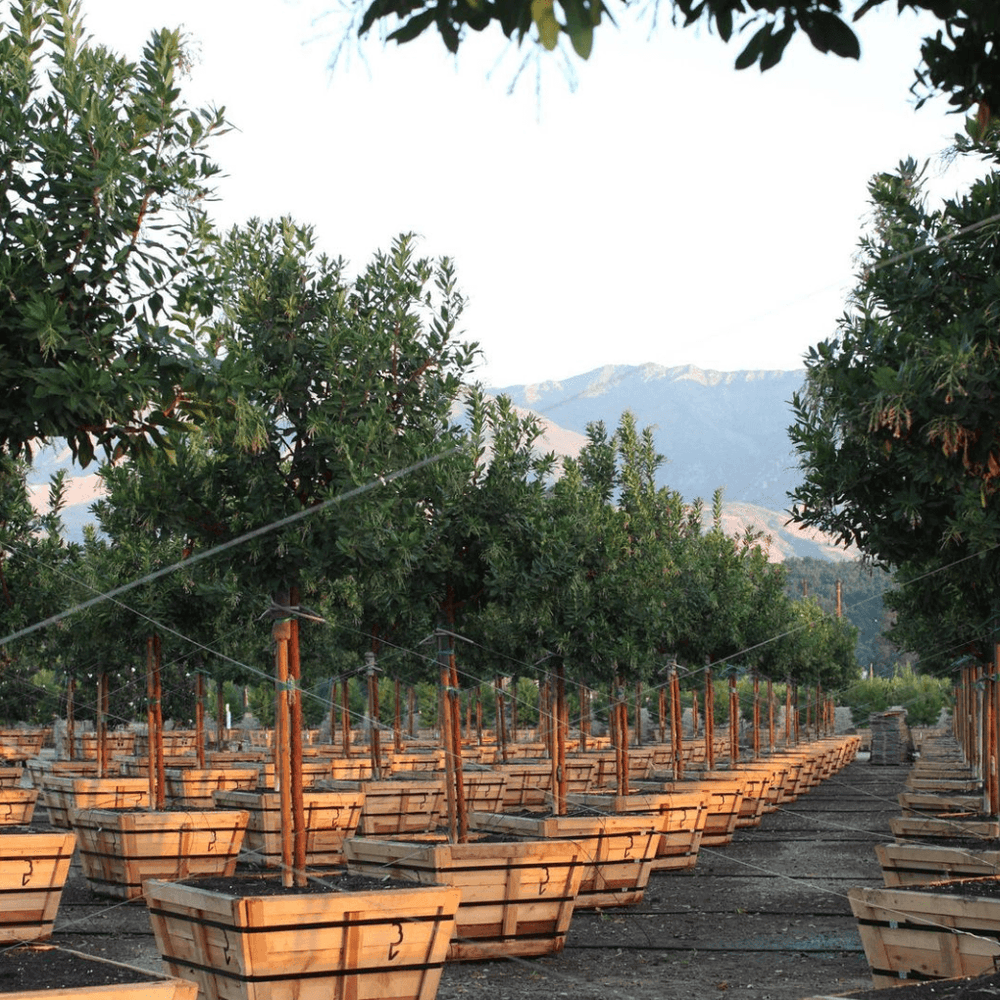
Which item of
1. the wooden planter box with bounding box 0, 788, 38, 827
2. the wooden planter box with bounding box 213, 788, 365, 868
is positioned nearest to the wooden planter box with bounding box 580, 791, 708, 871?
the wooden planter box with bounding box 213, 788, 365, 868

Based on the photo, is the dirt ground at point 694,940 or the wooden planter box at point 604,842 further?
the wooden planter box at point 604,842

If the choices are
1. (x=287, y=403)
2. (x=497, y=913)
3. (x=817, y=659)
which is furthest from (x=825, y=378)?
(x=817, y=659)

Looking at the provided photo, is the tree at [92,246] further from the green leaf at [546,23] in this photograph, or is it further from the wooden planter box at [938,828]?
the wooden planter box at [938,828]

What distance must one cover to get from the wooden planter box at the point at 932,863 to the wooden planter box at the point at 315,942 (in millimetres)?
4165

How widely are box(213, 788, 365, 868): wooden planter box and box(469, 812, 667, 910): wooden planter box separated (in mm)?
3225

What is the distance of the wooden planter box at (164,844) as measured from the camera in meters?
14.3

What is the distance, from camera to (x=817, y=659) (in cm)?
4775

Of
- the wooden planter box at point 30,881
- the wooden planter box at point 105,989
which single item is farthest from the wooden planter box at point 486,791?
the wooden planter box at point 105,989

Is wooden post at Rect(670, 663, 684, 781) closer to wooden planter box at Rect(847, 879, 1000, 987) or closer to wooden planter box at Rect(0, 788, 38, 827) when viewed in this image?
wooden planter box at Rect(0, 788, 38, 827)

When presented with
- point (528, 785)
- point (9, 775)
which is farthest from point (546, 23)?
point (9, 775)

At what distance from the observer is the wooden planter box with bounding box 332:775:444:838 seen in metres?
18.7

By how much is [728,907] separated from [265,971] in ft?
25.0

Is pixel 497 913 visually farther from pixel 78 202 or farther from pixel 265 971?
pixel 78 202

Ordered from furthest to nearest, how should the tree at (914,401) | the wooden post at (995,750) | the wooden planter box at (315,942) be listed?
the wooden post at (995,750) < the tree at (914,401) < the wooden planter box at (315,942)
